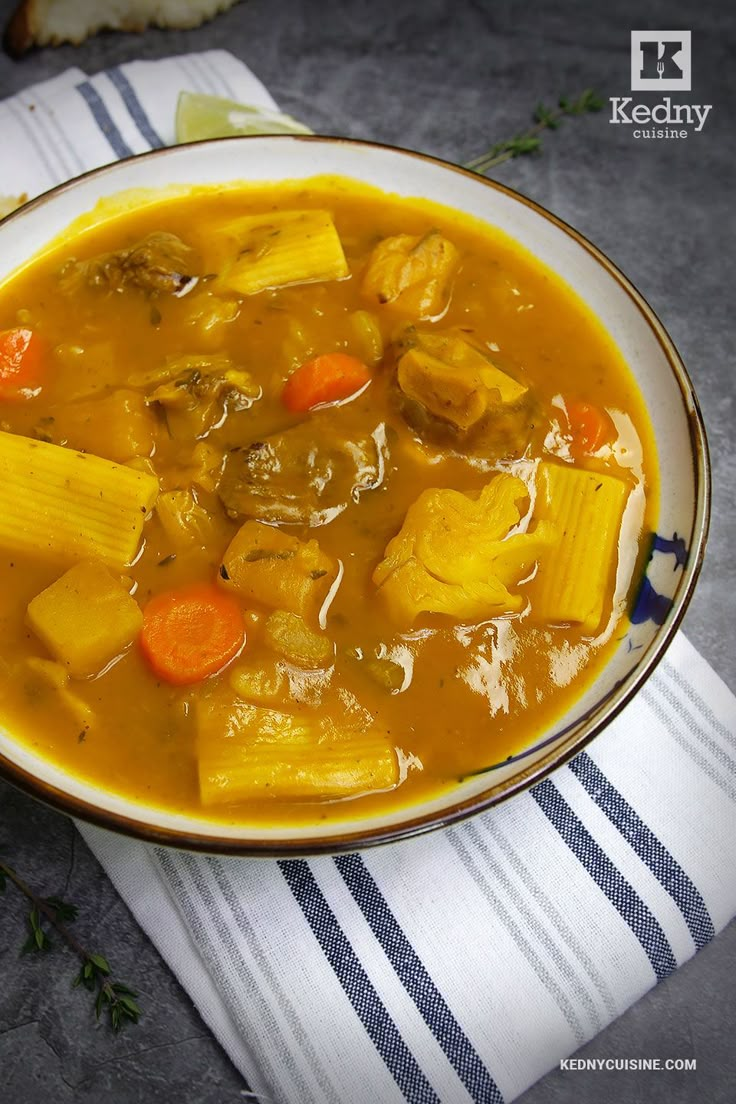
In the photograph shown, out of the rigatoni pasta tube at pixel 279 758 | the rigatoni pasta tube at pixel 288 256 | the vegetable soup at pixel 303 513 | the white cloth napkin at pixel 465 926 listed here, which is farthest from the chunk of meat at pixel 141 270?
the white cloth napkin at pixel 465 926

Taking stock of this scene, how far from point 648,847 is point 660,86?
3441 millimetres

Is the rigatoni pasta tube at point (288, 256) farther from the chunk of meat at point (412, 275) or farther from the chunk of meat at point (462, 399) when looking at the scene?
the chunk of meat at point (462, 399)

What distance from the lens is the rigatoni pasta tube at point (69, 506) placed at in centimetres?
286

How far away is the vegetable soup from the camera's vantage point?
106 inches

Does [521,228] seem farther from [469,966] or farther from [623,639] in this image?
[469,966]

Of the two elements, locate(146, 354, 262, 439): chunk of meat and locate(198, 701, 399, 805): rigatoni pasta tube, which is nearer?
locate(198, 701, 399, 805): rigatoni pasta tube

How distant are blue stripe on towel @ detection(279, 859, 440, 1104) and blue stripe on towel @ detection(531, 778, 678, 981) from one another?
26.7 inches

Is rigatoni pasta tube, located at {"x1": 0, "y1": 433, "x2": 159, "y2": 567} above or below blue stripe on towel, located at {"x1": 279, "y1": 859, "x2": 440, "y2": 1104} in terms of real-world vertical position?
above

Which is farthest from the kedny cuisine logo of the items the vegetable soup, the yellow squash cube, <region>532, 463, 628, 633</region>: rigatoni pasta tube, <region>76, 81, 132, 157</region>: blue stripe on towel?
the yellow squash cube

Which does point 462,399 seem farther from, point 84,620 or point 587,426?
point 84,620

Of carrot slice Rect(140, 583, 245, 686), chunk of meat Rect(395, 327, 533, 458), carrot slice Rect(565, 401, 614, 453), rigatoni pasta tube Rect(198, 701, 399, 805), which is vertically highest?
chunk of meat Rect(395, 327, 533, 458)

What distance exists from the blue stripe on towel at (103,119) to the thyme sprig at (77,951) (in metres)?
2.82

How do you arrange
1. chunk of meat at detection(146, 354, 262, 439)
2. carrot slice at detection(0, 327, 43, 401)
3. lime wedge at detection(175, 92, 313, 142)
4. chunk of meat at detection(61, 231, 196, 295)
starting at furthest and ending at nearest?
lime wedge at detection(175, 92, 313, 142) < chunk of meat at detection(61, 231, 196, 295) < carrot slice at detection(0, 327, 43, 401) < chunk of meat at detection(146, 354, 262, 439)

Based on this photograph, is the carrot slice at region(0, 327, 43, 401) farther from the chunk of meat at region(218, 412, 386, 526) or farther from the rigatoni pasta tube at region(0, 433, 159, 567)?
the chunk of meat at region(218, 412, 386, 526)
